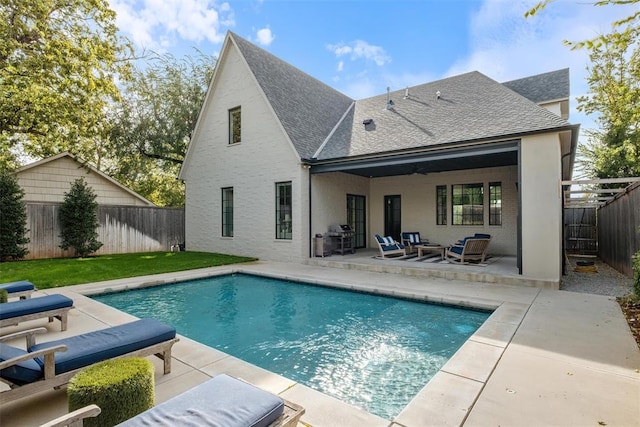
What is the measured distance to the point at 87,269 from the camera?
30.5ft

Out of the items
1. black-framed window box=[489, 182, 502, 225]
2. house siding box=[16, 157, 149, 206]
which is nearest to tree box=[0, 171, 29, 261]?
house siding box=[16, 157, 149, 206]

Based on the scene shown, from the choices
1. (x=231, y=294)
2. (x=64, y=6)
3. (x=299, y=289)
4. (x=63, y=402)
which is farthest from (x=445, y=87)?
(x=63, y=402)

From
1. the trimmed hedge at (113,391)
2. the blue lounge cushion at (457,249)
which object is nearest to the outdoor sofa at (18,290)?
the trimmed hedge at (113,391)

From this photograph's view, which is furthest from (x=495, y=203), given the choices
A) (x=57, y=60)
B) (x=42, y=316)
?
(x=57, y=60)

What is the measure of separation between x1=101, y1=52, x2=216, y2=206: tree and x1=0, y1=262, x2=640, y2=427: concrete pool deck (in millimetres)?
14872

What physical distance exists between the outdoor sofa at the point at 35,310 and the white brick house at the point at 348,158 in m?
7.11

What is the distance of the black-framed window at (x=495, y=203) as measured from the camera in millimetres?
12078

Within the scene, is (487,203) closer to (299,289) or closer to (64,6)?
(299,289)

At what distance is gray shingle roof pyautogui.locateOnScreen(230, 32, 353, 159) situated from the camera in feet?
38.5

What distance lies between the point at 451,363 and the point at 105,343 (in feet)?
11.5

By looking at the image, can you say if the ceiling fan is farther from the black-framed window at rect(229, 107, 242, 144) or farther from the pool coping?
the black-framed window at rect(229, 107, 242, 144)

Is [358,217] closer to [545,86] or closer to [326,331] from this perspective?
[545,86]

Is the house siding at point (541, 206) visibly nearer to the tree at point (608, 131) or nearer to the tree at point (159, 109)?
the tree at point (608, 131)

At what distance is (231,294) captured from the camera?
7.64 m
